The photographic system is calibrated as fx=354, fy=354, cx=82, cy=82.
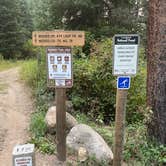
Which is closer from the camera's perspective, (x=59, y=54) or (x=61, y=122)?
(x=59, y=54)

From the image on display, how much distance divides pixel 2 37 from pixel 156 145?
2140cm

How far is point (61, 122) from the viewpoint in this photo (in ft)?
17.2

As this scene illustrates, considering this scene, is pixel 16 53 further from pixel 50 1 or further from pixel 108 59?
pixel 108 59

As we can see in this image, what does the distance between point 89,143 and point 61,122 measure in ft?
1.97

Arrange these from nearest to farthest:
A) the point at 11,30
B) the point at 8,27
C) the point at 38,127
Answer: the point at 38,127 → the point at 8,27 → the point at 11,30

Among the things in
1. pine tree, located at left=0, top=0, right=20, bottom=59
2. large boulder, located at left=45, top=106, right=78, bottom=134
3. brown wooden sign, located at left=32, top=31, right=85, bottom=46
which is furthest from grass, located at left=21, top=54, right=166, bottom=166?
pine tree, located at left=0, top=0, right=20, bottom=59

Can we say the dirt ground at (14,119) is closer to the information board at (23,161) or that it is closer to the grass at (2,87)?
the grass at (2,87)

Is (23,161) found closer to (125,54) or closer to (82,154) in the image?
(82,154)

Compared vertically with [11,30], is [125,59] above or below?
above

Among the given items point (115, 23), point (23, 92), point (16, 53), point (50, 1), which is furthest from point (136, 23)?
point (16, 53)

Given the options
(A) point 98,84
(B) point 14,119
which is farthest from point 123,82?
(A) point 98,84

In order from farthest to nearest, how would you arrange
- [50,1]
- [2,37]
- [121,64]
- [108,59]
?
[2,37], [50,1], [108,59], [121,64]

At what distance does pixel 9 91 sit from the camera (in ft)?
34.7

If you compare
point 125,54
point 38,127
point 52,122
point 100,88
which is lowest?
point 38,127
